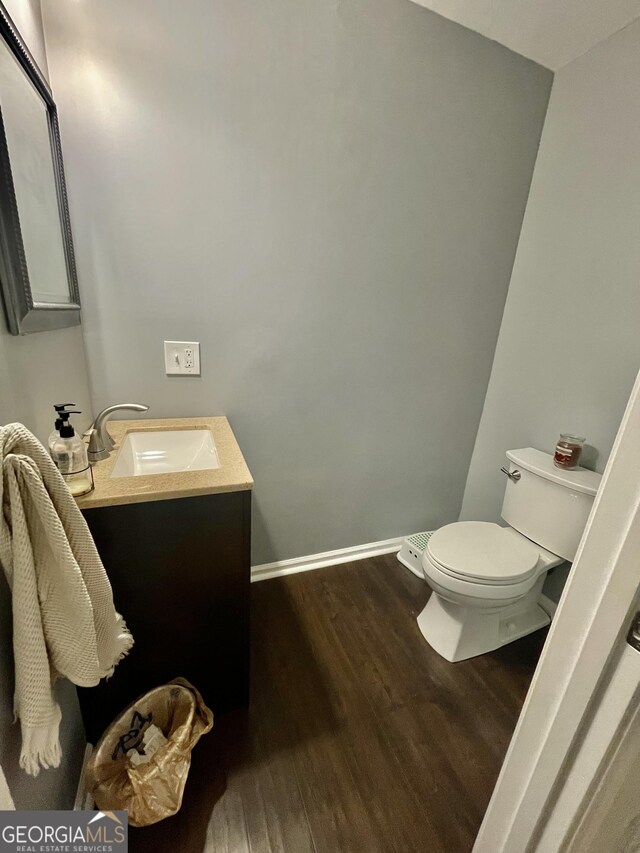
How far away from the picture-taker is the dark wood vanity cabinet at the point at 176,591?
908 millimetres

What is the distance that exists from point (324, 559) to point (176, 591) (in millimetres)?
1039

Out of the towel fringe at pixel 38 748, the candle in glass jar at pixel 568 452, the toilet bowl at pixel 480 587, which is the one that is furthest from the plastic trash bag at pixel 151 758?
the candle in glass jar at pixel 568 452

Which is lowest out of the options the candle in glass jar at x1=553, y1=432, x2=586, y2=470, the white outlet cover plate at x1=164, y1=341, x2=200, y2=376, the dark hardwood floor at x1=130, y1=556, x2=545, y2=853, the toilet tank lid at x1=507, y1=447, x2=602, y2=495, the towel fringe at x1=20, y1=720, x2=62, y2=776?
the dark hardwood floor at x1=130, y1=556, x2=545, y2=853

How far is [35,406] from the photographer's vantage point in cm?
80

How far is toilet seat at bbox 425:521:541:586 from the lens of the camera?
128 centimetres

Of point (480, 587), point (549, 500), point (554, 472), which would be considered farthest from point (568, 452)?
point (480, 587)

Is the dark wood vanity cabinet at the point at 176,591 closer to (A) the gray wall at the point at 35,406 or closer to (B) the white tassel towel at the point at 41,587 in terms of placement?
(A) the gray wall at the point at 35,406

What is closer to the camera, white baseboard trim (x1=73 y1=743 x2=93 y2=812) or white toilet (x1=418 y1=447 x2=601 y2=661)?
white baseboard trim (x1=73 y1=743 x2=93 y2=812)

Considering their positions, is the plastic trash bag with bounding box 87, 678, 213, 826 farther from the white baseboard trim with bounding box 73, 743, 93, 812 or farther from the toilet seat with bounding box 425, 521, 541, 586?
the toilet seat with bounding box 425, 521, 541, 586

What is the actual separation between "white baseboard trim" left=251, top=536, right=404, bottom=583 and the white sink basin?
0.76 m

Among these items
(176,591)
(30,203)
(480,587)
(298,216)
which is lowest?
(480,587)

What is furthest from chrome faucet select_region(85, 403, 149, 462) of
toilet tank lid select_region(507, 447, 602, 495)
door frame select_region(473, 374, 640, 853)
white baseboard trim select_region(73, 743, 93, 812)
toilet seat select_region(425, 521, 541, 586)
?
toilet tank lid select_region(507, 447, 602, 495)

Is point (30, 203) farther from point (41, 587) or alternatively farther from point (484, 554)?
point (484, 554)

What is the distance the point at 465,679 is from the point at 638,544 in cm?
125
